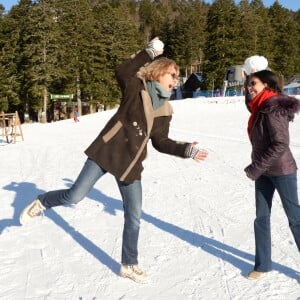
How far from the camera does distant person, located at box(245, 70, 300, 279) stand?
3.54m

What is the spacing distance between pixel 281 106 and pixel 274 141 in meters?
0.29

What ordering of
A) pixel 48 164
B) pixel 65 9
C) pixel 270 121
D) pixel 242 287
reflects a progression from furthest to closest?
pixel 65 9
pixel 48 164
pixel 242 287
pixel 270 121

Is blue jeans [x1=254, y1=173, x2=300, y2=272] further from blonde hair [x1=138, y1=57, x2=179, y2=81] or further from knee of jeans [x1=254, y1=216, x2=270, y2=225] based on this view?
blonde hair [x1=138, y1=57, x2=179, y2=81]

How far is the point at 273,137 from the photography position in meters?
3.54

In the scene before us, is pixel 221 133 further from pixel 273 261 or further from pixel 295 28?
pixel 295 28

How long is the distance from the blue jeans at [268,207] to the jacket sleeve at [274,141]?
23cm

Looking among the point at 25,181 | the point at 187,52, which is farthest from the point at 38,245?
the point at 187,52

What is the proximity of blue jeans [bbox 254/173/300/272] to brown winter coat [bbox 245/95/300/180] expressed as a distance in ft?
0.36

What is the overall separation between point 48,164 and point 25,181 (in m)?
2.15

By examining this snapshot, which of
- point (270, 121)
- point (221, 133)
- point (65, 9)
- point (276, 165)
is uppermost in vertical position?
point (65, 9)

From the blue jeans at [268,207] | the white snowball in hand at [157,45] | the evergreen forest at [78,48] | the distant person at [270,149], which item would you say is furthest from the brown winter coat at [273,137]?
the evergreen forest at [78,48]

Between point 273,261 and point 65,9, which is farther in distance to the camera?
point 65,9

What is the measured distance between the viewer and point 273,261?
14.4ft

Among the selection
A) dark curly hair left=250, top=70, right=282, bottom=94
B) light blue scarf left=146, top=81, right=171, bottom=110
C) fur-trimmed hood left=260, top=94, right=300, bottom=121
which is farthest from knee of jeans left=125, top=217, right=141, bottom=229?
dark curly hair left=250, top=70, right=282, bottom=94
